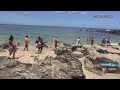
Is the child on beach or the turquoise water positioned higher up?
the turquoise water

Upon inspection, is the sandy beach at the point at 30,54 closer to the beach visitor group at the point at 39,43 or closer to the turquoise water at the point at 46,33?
the beach visitor group at the point at 39,43

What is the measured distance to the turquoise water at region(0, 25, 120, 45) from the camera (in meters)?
6.43

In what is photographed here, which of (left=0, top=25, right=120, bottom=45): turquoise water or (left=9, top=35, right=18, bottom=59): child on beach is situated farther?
(left=9, top=35, right=18, bottom=59): child on beach

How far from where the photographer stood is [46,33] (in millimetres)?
6539

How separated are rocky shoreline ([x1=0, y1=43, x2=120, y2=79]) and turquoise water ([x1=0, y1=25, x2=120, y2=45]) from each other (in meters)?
0.20

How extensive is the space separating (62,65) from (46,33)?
30.7 inches

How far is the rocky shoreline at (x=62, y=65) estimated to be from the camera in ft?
21.3

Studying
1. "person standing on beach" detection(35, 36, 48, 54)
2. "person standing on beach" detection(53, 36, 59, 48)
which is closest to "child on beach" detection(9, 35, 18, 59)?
"person standing on beach" detection(35, 36, 48, 54)

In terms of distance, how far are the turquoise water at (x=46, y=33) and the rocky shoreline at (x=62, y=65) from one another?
0.67 ft

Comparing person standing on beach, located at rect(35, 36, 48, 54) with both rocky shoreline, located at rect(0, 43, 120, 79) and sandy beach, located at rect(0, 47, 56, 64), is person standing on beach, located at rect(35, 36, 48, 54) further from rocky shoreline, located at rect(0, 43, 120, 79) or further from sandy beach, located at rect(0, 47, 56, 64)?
rocky shoreline, located at rect(0, 43, 120, 79)

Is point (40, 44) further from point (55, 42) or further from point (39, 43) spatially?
point (55, 42)
